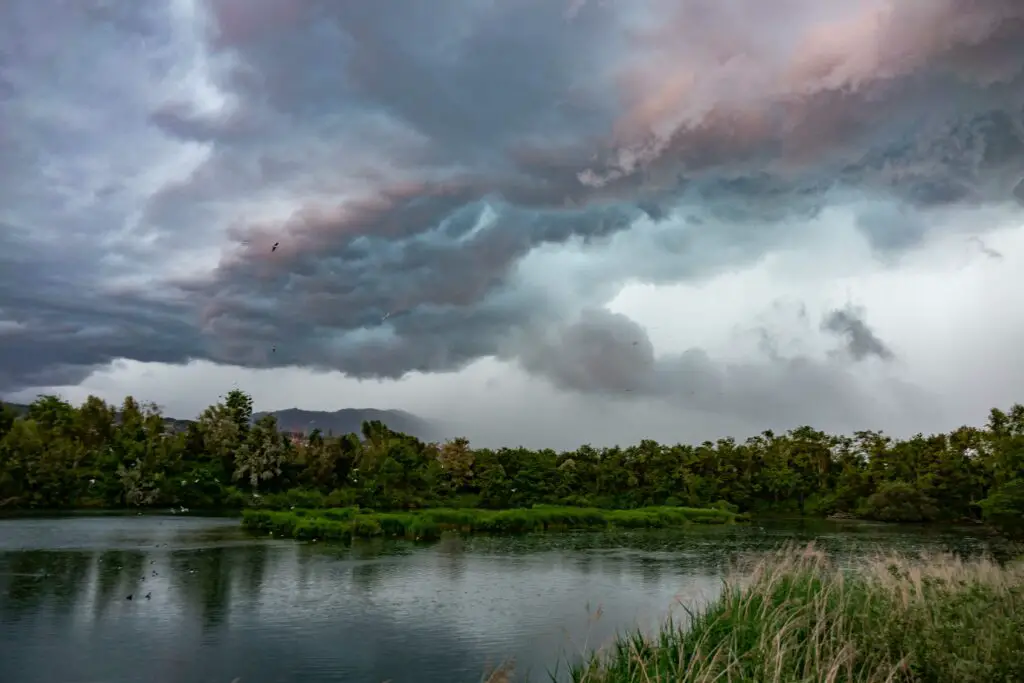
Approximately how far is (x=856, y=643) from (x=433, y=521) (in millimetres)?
Result: 33233

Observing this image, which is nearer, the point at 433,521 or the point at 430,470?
the point at 433,521

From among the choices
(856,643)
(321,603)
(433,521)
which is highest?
(856,643)

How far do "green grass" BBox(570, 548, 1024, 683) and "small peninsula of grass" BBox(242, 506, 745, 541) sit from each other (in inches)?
1171

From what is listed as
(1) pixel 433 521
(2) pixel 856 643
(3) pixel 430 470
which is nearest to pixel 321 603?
(2) pixel 856 643

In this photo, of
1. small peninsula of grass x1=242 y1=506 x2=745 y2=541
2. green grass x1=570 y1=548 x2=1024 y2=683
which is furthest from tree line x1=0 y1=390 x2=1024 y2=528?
green grass x1=570 y1=548 x2=1024 y2=683

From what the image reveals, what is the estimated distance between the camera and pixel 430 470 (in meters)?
69.8

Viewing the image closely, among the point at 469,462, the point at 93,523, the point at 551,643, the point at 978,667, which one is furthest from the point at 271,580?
the point at 469,462

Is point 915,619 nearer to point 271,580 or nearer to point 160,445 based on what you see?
point 271,580

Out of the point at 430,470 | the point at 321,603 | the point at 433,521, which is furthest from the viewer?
the point at 430,470

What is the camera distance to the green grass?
26.6ft

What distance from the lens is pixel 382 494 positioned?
65.3 m

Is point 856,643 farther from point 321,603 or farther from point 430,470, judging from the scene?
point 430,470

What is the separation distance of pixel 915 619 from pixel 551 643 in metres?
7.97

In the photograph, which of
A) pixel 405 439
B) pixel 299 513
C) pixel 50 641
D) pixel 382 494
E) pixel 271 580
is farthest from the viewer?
pixel 405 439
